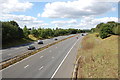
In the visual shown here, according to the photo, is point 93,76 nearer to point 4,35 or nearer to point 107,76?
point 107,76

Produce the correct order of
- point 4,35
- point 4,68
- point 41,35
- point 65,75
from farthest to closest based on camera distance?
1. point 41,35
2. point 4,35
3. point 4,68
4. point 65,75

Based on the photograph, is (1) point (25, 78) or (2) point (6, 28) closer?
(1) point (25, 78)

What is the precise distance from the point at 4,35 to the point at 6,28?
12.3 ft

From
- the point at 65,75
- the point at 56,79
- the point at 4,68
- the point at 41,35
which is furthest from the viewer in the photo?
the point at 41,35

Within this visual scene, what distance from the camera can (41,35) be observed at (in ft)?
308

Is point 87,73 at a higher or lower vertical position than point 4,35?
lower

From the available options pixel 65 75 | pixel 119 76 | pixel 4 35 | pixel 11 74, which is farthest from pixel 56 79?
pixel 4 35

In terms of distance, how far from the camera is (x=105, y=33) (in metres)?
79.4

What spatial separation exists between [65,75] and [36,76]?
3.07m

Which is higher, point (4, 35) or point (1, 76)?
point (4, 35)

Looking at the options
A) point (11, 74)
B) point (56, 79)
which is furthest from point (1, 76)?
point (56, 79)

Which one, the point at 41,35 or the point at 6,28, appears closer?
the point at 6,28

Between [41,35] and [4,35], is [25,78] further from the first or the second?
[41,35]

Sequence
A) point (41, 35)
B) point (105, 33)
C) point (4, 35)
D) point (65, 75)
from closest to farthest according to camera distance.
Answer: point (65, 75)
point (4, 35)
point (105, 33)
point (41, 35)
